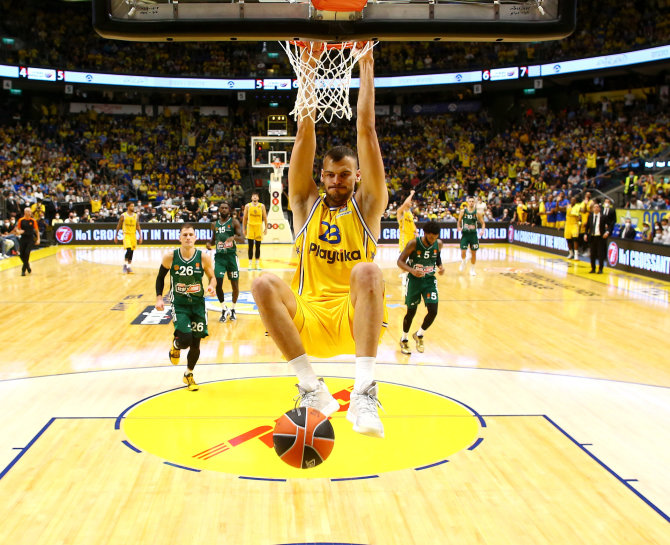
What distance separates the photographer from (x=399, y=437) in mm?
5727

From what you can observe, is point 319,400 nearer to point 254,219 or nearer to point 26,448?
point 26,448

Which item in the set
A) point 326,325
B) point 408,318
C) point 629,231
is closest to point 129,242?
point 408,318

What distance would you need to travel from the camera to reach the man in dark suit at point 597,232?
16.4 m

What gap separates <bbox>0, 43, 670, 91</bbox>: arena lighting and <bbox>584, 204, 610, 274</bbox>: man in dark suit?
13.5 metres

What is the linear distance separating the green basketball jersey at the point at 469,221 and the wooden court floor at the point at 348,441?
212 inches

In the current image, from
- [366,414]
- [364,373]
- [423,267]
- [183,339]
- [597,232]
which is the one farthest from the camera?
[597,232]

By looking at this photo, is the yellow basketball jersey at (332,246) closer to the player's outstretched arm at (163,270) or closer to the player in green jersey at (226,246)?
the player's outstretched arm at (163,270)

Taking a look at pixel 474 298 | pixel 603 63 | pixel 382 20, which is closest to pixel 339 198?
pixel 382 20

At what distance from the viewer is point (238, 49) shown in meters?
36.0

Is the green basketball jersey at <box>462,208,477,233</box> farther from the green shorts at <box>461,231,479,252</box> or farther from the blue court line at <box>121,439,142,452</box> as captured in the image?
the blue court line at <box>121,439,142,452</box>

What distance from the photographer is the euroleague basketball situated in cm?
365

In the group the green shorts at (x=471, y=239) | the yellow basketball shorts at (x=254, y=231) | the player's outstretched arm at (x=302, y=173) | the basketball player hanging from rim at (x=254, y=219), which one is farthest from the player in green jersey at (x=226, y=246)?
the green shorts at (x=471, y=239)

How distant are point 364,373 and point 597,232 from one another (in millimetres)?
14516

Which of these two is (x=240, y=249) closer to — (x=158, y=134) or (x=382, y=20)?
(x=158, y=134)
